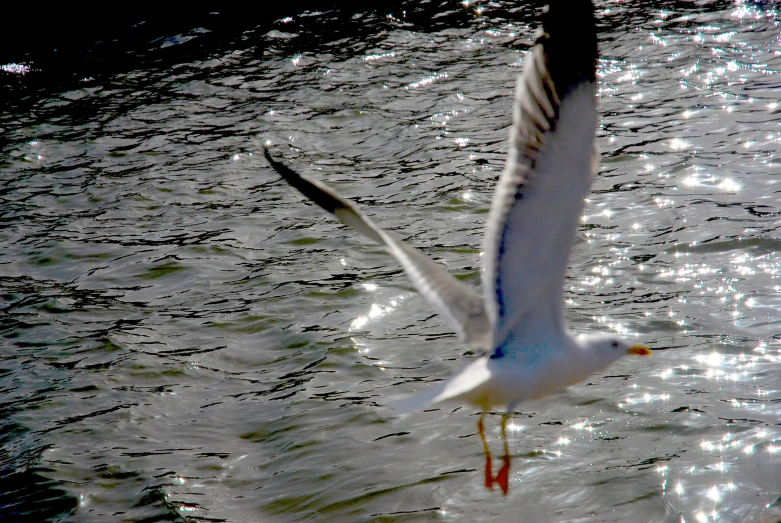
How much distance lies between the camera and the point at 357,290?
22.6 ft

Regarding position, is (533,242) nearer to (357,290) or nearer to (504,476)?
(504,476)

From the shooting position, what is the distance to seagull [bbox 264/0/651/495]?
3287 mm

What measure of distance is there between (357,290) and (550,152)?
3705 millimetres

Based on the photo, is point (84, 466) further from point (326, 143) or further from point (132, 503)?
point (326, 143)

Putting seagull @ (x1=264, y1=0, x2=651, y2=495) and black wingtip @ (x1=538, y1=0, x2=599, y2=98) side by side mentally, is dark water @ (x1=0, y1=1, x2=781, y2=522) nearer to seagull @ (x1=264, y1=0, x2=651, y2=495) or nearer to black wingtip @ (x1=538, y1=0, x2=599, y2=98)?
seagull @ (x1=264, y1=0, x2=651, y2=495)

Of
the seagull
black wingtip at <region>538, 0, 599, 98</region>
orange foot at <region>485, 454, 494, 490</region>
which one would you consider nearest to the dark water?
orange foot at <region>485, 454, 494, 490</region>

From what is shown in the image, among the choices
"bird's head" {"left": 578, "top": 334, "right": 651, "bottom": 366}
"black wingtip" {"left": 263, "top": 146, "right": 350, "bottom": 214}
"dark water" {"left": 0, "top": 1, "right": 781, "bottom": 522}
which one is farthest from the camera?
"dark water" {"left": 0, "top": 1, "right": 781, "bottom": 522}

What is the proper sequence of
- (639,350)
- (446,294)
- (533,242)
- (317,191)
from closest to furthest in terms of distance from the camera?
(533,242), (317,191), (446,294), (639,350)

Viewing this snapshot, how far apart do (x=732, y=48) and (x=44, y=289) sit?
28.6 ft

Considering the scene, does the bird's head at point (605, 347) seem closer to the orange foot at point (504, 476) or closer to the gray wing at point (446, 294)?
the gray wing at point (446, 294)

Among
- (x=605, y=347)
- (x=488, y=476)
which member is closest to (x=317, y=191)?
(x=605, y=347)

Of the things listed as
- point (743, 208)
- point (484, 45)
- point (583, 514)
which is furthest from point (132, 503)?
point (484, 45)

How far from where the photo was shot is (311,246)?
25.0 ft

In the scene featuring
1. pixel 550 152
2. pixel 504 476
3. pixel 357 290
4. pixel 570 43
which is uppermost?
pixel 570 43
